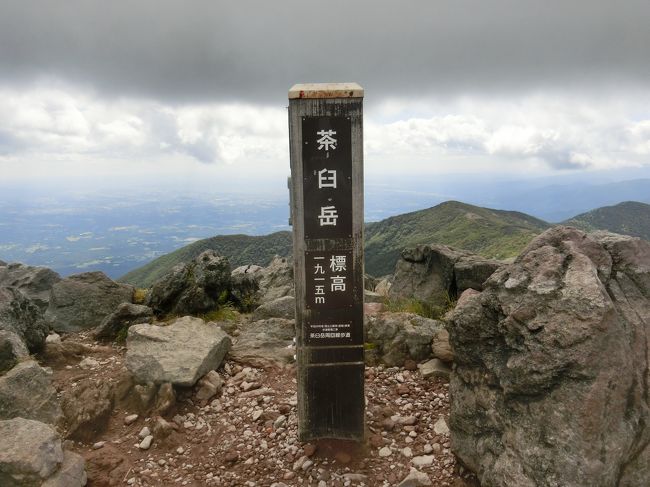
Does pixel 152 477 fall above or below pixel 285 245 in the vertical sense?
above

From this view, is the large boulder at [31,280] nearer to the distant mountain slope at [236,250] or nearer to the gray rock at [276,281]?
the gray rock at [276,281]

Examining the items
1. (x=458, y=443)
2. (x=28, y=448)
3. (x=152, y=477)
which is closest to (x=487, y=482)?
(x=458, y=443)

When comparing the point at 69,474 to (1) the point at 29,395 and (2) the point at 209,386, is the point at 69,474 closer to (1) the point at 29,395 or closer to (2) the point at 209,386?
(1) the point at 29,395

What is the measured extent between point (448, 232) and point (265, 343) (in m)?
139

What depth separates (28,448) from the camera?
220 inches

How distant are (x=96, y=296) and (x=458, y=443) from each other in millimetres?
11078

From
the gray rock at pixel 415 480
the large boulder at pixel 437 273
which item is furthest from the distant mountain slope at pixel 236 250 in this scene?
the gray rock at pixel 415 480

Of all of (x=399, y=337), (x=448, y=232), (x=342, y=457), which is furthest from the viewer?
(x=448, y=232)

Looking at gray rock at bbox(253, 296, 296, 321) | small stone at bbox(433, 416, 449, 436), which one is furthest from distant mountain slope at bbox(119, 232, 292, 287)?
small stone at bbox(433, 416, 449, 436)

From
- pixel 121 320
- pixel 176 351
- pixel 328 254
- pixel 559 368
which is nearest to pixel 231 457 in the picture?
pixel 176 351

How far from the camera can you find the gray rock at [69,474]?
18.4ft

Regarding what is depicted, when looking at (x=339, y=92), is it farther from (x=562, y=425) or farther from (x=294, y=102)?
(x=562, y=425)

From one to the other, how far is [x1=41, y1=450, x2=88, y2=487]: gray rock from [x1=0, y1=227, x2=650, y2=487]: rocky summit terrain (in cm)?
2

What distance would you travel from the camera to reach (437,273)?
45.8 ft
